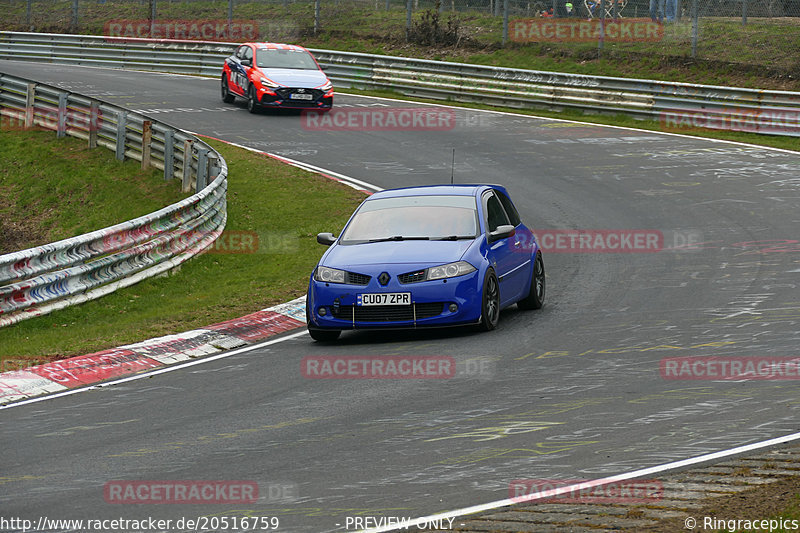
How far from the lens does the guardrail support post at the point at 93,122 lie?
81.6ft

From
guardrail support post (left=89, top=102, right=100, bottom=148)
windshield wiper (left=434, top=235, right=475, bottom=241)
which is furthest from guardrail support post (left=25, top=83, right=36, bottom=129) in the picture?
windshield wiper (left=434, top=235, right=475, bottom=241)

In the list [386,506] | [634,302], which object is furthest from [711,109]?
[386,506]

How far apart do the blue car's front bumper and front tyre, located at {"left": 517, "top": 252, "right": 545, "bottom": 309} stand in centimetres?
165

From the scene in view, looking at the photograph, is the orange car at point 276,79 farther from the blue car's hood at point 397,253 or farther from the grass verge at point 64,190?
the blue car's hood at point 397,253

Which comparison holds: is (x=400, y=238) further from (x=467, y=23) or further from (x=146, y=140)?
(x=467, y=23)

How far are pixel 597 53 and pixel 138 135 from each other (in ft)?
52.4

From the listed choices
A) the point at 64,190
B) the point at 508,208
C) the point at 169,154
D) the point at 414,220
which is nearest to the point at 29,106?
the point at 64,190

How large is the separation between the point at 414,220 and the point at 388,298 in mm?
1491

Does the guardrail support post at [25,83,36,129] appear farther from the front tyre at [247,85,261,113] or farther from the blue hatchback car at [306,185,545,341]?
the blue hatchback car at [306,185,545,341]

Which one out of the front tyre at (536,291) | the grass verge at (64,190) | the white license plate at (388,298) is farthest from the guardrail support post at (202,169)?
the white license plate at (388,298)

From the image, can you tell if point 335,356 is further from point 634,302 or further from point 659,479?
point 659,479

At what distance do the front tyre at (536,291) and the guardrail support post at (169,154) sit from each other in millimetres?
10090

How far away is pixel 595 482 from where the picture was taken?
22.4 ft

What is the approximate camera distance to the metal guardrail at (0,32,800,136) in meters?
27.3
